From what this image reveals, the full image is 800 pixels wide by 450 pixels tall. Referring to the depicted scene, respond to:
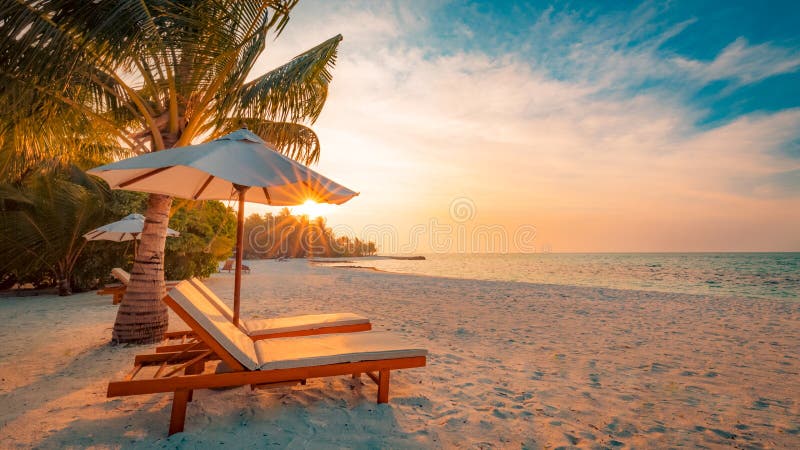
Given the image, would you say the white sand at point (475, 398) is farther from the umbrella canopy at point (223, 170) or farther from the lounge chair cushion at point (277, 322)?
the umbrella canopy at point (223, 170)

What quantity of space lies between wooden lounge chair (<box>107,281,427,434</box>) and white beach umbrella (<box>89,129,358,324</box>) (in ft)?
3.11

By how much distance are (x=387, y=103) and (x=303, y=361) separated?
8900mm

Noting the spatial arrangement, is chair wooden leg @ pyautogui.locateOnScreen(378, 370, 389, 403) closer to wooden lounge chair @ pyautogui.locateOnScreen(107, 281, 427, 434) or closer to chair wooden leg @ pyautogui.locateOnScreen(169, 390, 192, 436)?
wooden lounge chair @ pyautogui.locateOnScreen(107, 281, 427, 434)

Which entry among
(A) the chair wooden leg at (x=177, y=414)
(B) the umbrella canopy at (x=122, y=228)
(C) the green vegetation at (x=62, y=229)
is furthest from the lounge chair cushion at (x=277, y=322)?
(B) the umbrella canopy at (x=122, y=228)

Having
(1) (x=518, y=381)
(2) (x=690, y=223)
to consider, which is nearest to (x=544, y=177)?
(1) (x=518, y=381)

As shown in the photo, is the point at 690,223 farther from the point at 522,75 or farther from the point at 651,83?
the point at 522,75

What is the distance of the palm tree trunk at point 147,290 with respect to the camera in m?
4.88

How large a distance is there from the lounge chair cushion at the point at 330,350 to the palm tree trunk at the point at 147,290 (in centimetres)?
288

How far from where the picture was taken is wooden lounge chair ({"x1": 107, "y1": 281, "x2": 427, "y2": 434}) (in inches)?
94.1

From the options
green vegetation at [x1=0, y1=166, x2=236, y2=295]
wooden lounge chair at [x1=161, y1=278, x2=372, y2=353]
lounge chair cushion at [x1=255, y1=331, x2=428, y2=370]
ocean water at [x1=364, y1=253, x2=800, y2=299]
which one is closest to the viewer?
lounge chair cushion at [x1=255, y1=331, x2=428, y2=370]

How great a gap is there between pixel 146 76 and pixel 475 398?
224 inches

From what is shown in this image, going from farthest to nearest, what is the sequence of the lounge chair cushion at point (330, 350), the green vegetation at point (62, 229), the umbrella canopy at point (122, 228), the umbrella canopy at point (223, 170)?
the green vegetation at point (62, 229), the umbrella canopy at point (122, 228), the umbrella canopy at point (223, 170), the lounge chair cushion at point (330, 350)

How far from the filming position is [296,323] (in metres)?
3.97

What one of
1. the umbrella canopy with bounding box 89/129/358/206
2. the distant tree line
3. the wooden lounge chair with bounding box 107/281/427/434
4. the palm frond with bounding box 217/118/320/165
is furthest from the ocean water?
the distant tree line
